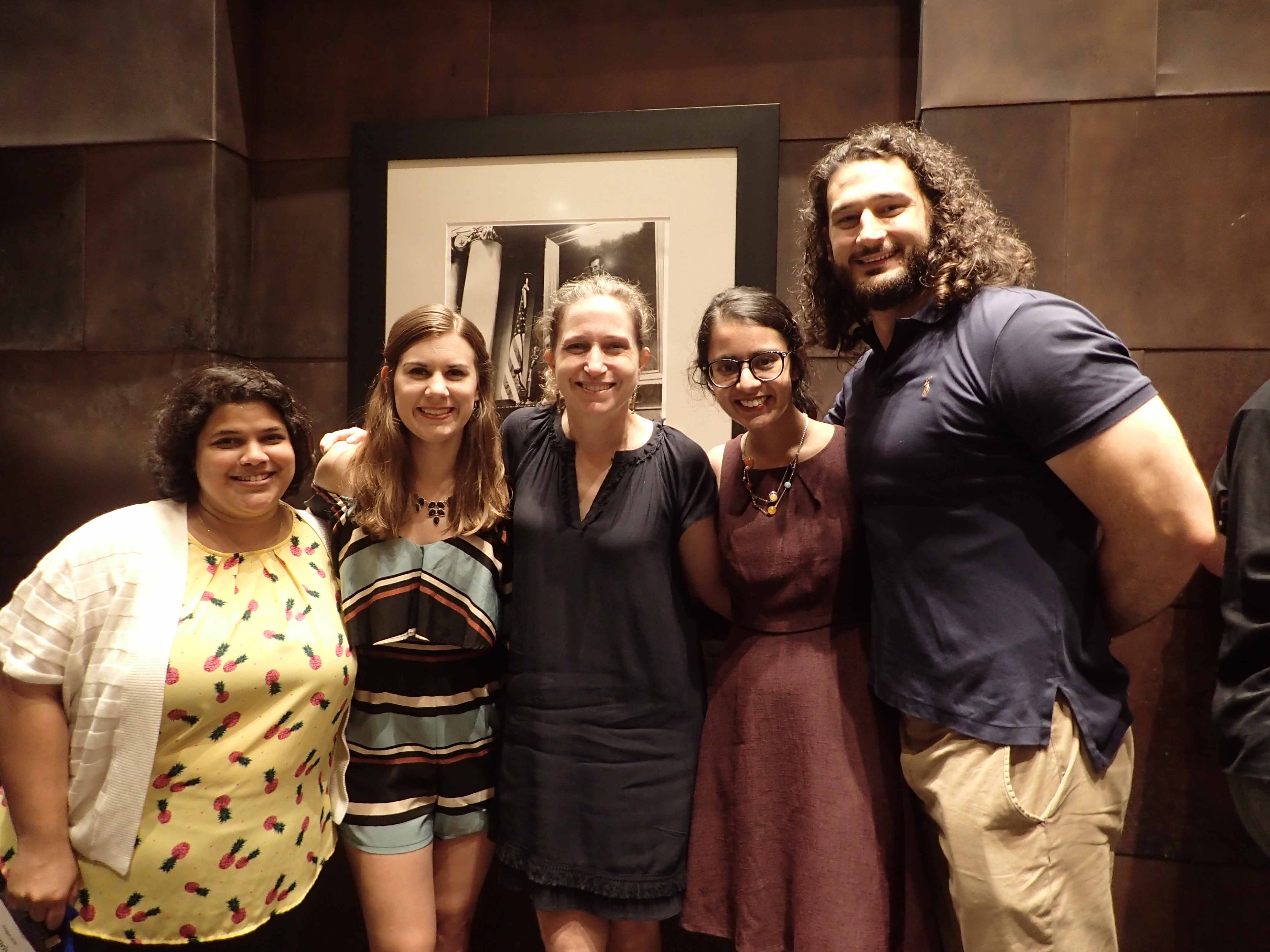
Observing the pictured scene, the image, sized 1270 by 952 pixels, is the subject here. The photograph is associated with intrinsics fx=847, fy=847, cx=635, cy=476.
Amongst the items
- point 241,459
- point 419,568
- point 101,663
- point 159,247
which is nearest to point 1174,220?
point 419,568

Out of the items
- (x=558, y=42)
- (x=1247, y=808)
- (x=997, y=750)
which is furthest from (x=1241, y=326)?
(x=558, y=42)

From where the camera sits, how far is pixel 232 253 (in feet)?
8.64

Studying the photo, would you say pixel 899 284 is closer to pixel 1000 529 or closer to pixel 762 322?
pixel 762 322

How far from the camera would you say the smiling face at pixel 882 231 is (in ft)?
5.32

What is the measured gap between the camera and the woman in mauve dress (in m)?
1.59

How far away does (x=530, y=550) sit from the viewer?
1782 mm

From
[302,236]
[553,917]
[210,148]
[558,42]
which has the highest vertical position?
[558,42]

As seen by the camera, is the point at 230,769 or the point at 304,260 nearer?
the point at 230,769

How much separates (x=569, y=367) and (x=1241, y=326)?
1.69m

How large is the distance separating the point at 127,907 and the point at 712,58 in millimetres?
2531

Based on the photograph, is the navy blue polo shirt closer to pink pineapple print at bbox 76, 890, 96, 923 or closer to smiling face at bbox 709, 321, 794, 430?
smiling face at bbox 709, 321, 794, 430

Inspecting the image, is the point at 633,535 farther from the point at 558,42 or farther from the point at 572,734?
the point at 558,42

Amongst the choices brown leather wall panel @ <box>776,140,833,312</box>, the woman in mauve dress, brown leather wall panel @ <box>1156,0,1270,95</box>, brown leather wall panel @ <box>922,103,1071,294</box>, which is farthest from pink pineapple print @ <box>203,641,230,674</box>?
brown leather wall panel @ <box>1156,0,1270,95</box>

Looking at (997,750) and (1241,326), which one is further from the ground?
(1241,326)
